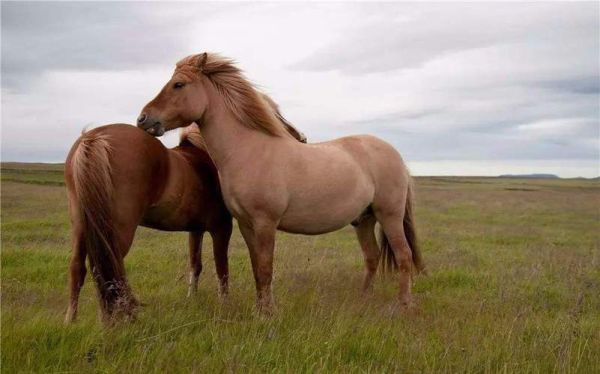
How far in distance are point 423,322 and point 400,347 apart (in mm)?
1140

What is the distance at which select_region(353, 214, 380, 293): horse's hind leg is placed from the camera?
632 cm

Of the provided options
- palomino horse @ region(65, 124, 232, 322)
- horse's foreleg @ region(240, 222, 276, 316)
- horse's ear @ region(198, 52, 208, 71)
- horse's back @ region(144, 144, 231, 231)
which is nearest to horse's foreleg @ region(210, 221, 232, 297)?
horse's back @ region(144, 144, 231, 231)

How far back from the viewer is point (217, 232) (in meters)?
5.41

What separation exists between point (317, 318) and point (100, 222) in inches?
82.7

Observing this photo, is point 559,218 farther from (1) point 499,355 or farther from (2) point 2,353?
(2) point 2,353

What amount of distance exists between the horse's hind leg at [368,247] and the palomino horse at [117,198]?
7.77 ft

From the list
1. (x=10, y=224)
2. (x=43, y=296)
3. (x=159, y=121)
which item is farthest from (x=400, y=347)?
(x=10, y=224)

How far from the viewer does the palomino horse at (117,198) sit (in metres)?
3.99

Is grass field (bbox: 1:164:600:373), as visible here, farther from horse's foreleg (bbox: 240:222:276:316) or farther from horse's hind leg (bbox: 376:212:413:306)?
→ horse's hind leg (bbox: 376:212:413:306)

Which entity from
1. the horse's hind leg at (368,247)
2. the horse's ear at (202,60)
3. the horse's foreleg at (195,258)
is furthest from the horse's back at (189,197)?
the horse's hind leg at (368,247)

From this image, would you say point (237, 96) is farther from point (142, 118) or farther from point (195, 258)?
point (195, 258)

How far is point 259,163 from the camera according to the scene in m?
4.75

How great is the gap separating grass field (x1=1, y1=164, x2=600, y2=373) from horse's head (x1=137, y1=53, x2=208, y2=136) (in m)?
1.79

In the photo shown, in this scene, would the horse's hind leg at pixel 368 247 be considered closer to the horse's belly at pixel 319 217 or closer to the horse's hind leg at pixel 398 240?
the horse's hind leg at pixel 398 240
